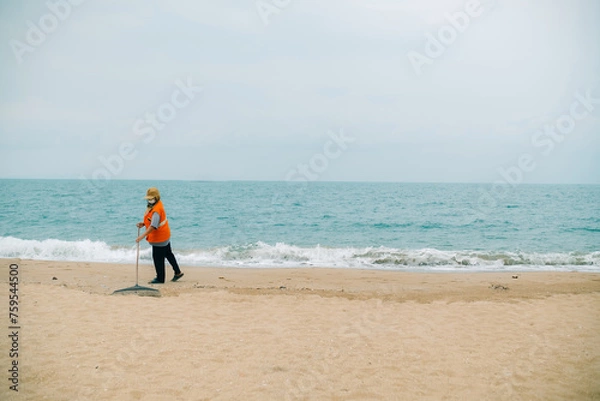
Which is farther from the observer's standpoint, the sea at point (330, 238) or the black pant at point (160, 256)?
the sea at point (330, 238)

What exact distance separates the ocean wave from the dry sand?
489 centimetres

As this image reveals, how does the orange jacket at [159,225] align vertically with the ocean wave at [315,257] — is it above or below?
above

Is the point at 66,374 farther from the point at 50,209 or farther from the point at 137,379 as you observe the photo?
the point at 50,209

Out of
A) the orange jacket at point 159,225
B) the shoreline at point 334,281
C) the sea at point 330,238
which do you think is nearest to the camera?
the shoreline at point 334,281

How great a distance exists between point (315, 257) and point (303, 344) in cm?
A: 923

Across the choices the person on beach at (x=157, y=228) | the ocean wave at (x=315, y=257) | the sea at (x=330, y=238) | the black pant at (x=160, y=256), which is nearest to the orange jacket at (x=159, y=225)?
the person on beach at (x=157, y=228)

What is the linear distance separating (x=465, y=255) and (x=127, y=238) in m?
14.2

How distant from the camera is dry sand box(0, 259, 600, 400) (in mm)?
4047

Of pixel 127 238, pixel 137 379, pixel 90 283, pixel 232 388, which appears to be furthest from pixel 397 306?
pixel 127 238

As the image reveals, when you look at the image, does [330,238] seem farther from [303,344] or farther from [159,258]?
[303,344]

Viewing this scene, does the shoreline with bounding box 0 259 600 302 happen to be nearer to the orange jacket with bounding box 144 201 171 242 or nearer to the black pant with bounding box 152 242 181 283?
the black pant with bounding box 152 242 181 283

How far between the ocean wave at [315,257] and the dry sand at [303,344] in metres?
4.89

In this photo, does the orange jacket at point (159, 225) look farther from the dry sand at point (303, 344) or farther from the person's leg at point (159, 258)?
the dry sand at point (303, 344)

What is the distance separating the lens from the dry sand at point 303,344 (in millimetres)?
4047
